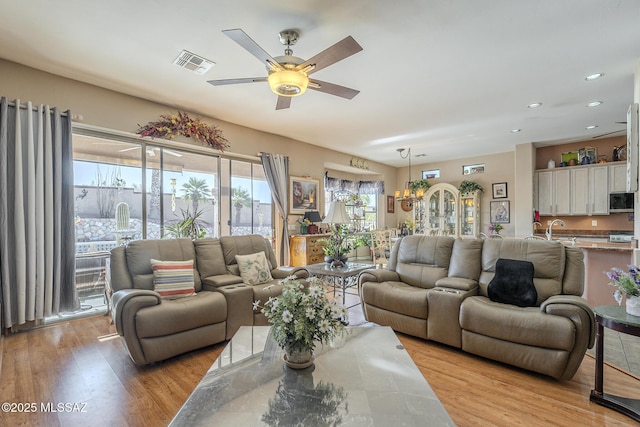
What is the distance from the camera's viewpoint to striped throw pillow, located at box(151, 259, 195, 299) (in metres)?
2.87

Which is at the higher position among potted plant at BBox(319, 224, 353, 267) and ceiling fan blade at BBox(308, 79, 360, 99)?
ceiling fan blade at BBox(308, 79, 360, 99)

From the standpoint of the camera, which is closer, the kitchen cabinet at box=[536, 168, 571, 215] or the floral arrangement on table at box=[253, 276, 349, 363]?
the floral arrangement on table at box=[253, 276, 349, 363]

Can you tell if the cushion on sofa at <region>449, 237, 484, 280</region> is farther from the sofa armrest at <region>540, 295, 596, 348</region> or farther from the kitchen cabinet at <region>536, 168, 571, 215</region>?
the kitchen cabinet at <region>536, 168, 571, 215</region>

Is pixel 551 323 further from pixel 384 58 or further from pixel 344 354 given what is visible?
pixel 384 58

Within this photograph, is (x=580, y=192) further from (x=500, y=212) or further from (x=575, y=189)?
(x=500, y=212)

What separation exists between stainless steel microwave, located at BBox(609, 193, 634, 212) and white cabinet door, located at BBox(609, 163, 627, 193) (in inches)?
3.7

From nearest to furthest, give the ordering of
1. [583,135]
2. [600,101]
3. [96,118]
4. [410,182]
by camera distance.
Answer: [96,118] < [600,101] < [583,135] < [410,182]

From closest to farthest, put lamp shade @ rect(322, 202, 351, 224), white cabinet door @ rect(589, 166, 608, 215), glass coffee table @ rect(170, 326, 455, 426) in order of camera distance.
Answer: glass coffee table @ rect(170, 326, 455, 426)
lamp shade @ rect(322, 202, 351, 224)
white cabinet door @ rect(589, 166, 608, 215)

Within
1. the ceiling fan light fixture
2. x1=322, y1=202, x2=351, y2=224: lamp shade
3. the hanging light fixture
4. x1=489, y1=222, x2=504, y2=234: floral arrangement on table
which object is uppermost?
the ceiling fan light fixture

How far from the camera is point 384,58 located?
117 inches

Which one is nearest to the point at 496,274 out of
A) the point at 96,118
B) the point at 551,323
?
the point at 551,323

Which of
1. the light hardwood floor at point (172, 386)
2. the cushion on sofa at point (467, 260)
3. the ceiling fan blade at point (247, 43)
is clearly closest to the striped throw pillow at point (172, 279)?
the light hardwood floor at point (172, 386)

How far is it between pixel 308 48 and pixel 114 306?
2.80 m

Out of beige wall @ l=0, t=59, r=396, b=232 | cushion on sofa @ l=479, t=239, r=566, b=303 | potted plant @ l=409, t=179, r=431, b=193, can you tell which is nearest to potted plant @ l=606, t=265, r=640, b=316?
cushion on sofa @ l=479, t=239, r=566, b=303
